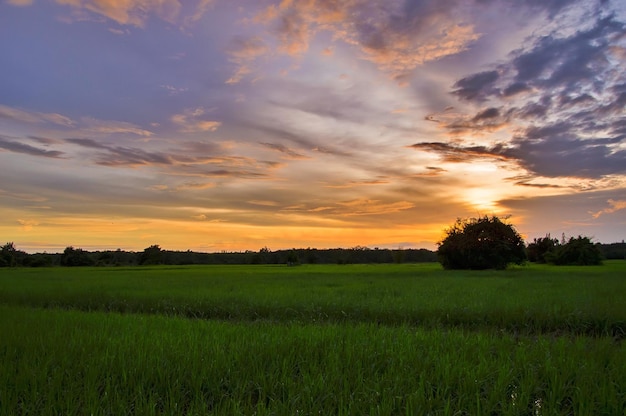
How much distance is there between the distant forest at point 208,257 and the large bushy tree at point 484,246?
19.3 metres

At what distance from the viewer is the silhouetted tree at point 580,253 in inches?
1522

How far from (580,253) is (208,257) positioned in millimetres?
60090

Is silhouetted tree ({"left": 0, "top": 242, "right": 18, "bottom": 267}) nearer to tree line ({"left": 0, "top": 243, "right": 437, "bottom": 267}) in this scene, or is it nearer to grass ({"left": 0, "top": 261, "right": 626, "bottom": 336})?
tree line ({"left": 0, "top": 243, "right": 437, "bottom": 267})

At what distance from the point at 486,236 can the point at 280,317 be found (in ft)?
86.0

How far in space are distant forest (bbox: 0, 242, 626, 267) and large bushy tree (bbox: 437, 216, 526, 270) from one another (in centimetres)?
1926

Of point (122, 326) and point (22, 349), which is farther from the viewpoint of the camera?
point (122, 326)

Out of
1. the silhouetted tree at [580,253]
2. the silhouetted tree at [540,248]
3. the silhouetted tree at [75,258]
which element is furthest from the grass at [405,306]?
the silhouetted tree at [75,258]

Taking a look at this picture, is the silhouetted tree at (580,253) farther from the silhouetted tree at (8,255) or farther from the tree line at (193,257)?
the silhouetted tree at (8,255)

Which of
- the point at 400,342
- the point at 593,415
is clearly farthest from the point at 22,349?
the point at 593,415

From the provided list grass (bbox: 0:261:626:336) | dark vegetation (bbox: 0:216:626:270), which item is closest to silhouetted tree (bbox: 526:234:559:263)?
dark vegetation (bbox: 0:216:626:270)

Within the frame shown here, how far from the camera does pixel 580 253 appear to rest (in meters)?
38.9

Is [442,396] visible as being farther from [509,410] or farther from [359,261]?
[359,261]

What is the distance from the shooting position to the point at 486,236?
107 feet

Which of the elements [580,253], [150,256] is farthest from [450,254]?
[150,256]
